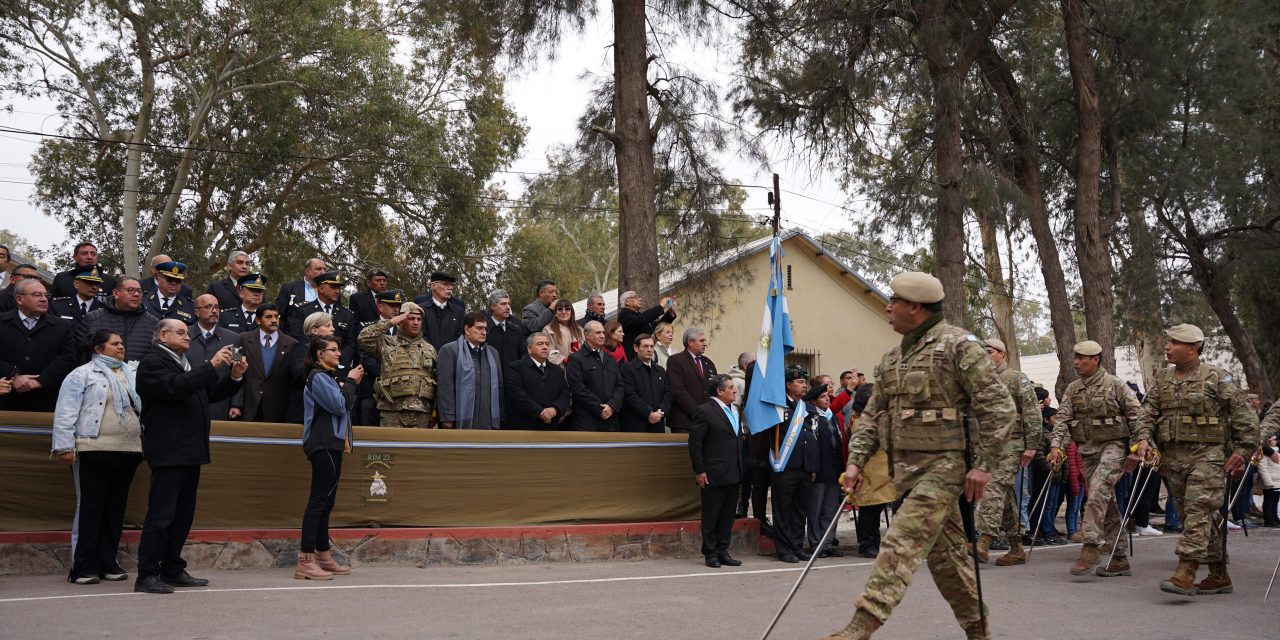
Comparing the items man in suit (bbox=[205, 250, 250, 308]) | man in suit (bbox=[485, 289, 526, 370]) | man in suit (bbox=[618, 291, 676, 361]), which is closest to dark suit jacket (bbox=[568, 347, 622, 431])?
man in suit (bbox=[485, 289, 526, 370])

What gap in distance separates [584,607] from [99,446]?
12.4ft

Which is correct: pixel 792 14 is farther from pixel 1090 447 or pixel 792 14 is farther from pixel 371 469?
pixel 371 469

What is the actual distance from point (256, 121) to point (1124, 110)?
68.7ft

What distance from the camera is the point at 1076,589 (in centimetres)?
A: 928

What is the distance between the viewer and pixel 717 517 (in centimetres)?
1069

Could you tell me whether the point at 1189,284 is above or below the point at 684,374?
above

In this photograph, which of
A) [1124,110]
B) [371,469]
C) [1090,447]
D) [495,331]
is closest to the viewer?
[371,469]

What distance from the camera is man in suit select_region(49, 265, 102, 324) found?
982 centimetres

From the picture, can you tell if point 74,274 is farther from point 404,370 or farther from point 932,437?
point 932,437

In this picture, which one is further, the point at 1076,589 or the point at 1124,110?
the point at 1124,110

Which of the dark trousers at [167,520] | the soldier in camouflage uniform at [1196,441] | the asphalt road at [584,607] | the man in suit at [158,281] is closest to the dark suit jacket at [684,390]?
the asphalt road at [584,607]

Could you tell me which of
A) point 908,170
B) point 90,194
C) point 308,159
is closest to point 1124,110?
point 908,170

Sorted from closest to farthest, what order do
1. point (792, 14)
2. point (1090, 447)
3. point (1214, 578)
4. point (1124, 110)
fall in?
point (1214, 578) < point (1090, 447) < point (792, 14) < point (1124, 110)

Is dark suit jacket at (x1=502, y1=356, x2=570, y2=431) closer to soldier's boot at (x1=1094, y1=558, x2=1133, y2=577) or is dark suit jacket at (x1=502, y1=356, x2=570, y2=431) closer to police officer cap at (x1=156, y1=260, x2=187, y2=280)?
police officer cap at (x1=156, y1=260, x2=187, y2=280)
